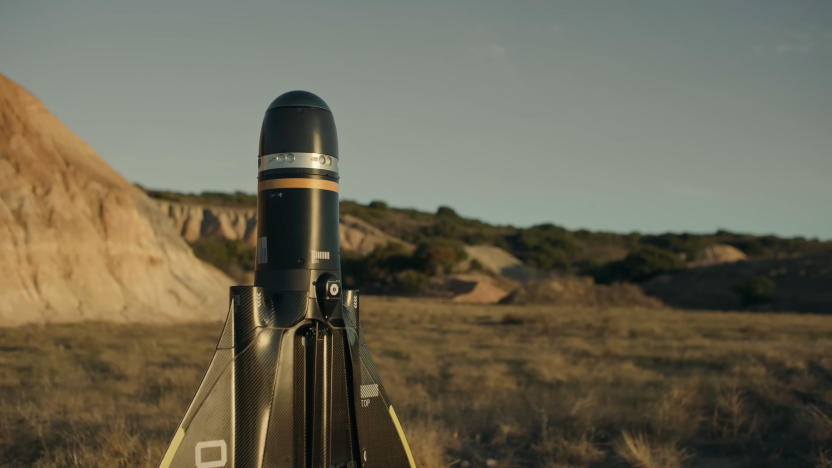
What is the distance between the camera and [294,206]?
3895 millimetres

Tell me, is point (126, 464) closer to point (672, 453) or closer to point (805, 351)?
point (672, 453)

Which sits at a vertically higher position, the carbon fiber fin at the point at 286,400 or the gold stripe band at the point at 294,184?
the gold stripe band at the point at 294,184

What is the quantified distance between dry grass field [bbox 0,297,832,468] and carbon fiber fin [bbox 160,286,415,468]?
2.03 metres

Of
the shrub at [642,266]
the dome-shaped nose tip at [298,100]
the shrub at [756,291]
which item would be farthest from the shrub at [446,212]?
the dome-shaped nose tip at [298,100]

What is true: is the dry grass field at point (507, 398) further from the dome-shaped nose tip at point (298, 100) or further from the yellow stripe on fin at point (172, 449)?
the dome-shaped nose tip at point (298, 100)

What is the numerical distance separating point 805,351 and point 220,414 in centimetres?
1203

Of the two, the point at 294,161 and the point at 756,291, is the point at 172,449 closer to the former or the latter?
the point at 294,161

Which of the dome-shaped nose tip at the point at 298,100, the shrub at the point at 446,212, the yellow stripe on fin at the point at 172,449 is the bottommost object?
the yellow stripe on fin at the point at 172,449

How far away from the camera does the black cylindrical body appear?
384 cm

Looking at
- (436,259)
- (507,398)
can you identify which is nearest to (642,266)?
(436,259)

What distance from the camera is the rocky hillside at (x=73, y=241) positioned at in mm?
16500

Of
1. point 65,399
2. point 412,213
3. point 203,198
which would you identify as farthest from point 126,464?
point 412,213

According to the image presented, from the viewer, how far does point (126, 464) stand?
18.4ft

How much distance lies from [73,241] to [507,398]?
1408 cm
